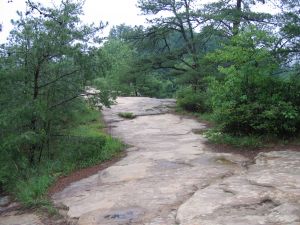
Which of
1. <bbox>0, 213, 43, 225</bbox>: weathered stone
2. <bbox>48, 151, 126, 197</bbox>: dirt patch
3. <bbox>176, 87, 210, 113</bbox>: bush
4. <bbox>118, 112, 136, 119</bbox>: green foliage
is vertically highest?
<bbox>176, 87, 210, 113</bbox>: bush

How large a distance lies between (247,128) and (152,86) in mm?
24064

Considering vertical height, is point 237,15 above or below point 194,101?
above

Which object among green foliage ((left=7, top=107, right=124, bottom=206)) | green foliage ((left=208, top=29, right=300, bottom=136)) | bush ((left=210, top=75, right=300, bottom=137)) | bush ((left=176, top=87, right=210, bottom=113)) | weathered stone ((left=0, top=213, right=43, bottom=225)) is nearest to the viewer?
weathered stone ((left=0, top=213, right=43, bottom=225))

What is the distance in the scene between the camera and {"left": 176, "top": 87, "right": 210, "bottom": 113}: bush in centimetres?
1748

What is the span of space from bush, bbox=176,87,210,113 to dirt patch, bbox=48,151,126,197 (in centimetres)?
804

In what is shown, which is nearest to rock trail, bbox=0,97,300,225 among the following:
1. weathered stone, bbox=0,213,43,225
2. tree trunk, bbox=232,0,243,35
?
weathered stone, bbox=0,213,43,225

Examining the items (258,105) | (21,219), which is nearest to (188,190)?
(21,219)

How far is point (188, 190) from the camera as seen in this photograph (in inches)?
269

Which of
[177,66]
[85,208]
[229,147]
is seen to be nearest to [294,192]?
[85,208]

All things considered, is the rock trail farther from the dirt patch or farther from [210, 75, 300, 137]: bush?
[210, 75, 300, 137]: bush

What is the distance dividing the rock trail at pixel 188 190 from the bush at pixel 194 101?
632 centimetres

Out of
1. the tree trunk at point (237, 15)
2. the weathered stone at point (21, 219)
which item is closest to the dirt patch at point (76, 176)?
the weathered stone at point (21, 219)

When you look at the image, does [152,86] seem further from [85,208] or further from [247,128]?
[85,208]

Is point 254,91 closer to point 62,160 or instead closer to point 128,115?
Result: point 62,160
